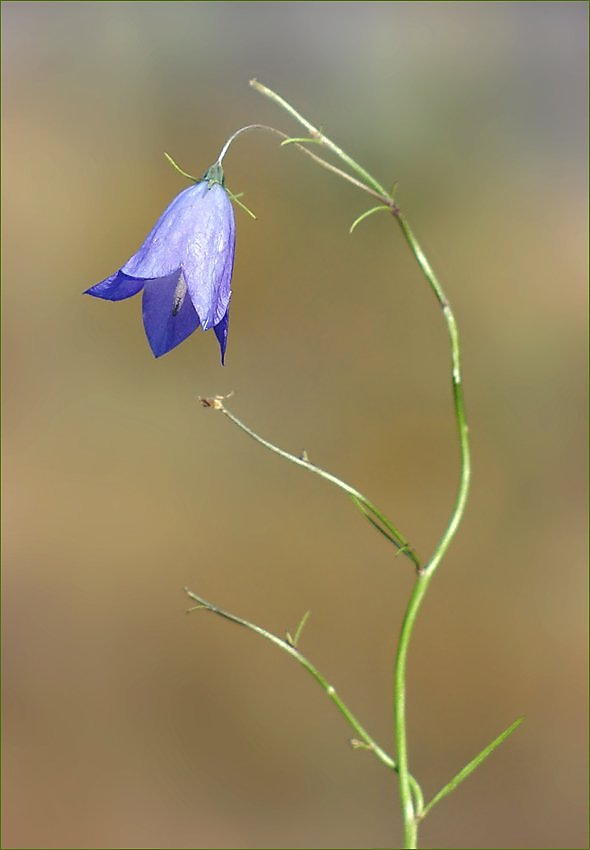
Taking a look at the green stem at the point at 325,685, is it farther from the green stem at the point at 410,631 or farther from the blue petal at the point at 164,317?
the blue petal at the point at 164,317

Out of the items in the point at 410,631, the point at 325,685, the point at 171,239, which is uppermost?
the point at 171,239

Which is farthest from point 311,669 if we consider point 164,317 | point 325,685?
point 164,317

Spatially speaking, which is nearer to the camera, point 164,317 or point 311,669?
point 311,669

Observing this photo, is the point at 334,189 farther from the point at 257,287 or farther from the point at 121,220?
the point at 121,220

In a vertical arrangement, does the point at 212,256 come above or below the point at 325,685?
above

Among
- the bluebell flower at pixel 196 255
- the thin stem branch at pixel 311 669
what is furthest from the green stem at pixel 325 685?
the bluebell flower at pixel 196 255

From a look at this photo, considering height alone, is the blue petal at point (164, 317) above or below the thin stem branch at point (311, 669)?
above

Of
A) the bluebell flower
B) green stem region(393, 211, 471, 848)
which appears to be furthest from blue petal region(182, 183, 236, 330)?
green stem region(393, 211, 471, 848)

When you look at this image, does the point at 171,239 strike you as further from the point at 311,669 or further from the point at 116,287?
the point at 311,669
